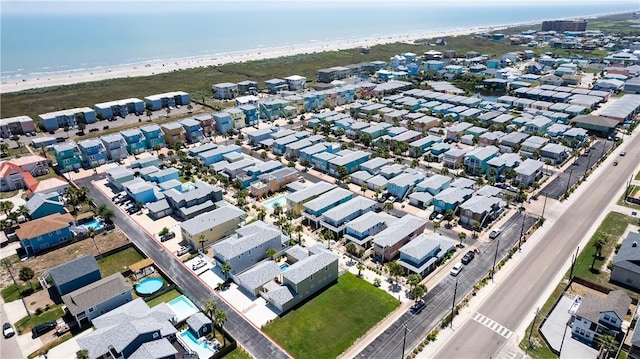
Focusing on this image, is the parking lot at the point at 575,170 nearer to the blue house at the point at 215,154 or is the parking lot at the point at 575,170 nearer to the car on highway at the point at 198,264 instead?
the car on highway at the point at 198,264

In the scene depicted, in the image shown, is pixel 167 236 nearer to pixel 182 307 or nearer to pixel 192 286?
pixel 192 286

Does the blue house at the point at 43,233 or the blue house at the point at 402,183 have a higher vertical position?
the blue house at the point at 43,233

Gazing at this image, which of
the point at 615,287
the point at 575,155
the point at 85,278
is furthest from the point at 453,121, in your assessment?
the point at 85,278

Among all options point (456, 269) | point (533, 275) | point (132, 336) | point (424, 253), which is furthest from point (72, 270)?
point (533, 275)

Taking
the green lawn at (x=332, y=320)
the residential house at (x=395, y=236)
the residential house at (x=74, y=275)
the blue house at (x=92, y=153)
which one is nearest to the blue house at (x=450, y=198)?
the residential house at (x=395, y=236)

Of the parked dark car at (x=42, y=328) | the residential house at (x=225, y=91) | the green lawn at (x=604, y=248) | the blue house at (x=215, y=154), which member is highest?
the residential house at (x=225, y=91)

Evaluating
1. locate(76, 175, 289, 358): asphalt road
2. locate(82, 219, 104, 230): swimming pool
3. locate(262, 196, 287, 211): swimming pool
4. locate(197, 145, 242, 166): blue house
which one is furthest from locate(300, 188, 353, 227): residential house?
locate(82, 219, 104, 230): swimming pool

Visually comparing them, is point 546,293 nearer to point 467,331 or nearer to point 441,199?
point 467,331
